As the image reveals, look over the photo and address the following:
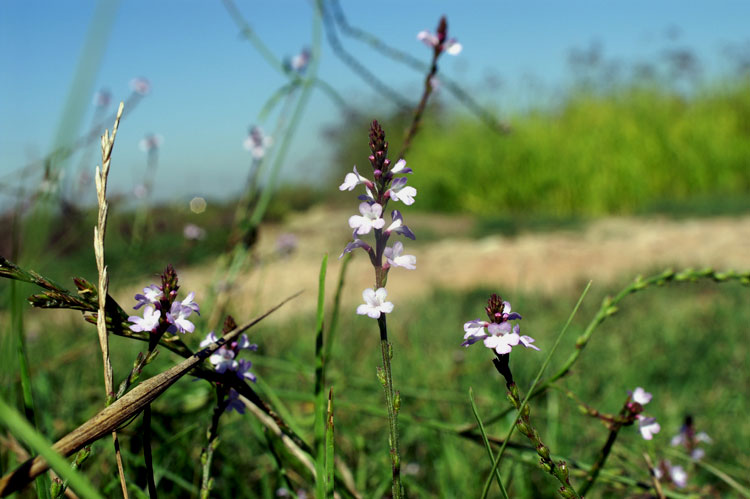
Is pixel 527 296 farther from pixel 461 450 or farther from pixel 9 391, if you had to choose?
pixel 9 391

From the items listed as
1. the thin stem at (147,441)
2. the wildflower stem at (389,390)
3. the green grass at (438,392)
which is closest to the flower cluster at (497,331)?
the wildflower stem at (389,390)

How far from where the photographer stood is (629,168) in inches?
421

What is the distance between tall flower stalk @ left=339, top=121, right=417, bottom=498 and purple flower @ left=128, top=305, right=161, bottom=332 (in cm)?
24

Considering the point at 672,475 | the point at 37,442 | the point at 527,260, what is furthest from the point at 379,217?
the point at 527,260

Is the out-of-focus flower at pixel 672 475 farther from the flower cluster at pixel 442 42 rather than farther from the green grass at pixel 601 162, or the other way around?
the green grass at pixel 601 162

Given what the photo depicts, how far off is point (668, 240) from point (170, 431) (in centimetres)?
635

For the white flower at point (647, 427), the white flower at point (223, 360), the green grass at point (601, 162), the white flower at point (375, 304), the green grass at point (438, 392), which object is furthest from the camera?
the green grass at point (601, 162)

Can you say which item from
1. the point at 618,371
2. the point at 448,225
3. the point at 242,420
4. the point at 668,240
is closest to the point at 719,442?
the point at 618,371

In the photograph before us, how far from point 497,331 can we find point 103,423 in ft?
1.47

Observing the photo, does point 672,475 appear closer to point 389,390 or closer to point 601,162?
point 389,390

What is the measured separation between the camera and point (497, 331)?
2.62ft

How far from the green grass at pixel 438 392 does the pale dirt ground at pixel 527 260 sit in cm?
89

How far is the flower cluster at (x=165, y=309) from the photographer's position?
81 cm

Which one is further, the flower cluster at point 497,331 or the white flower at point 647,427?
the white flower at point 647,427
